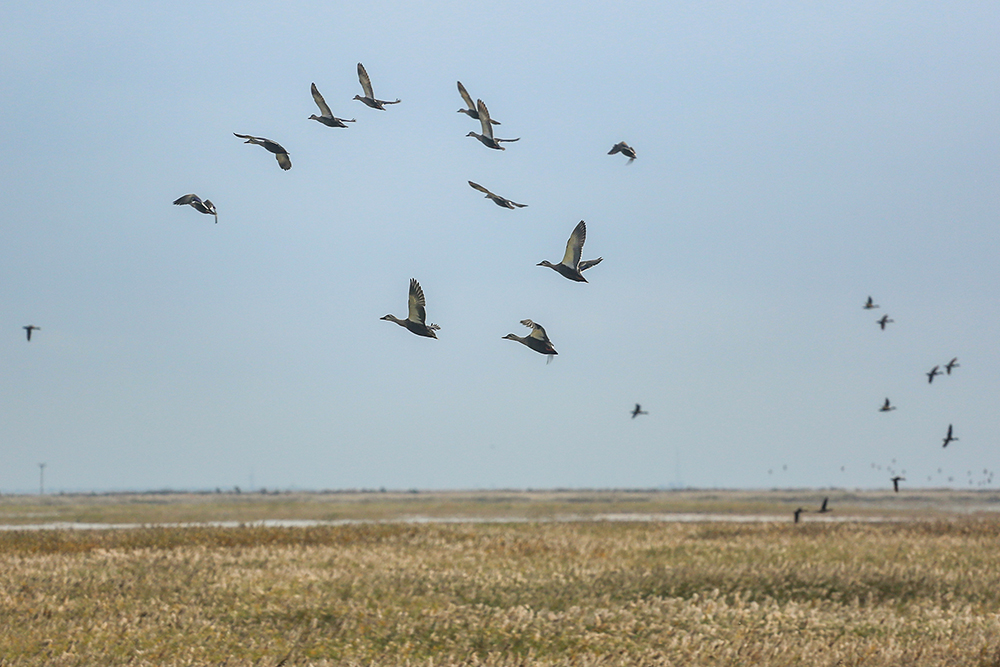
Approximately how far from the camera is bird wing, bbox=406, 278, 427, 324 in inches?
331

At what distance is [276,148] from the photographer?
440 inches

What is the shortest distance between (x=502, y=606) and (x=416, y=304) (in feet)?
31.4

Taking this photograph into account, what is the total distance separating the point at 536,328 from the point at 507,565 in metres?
14.5

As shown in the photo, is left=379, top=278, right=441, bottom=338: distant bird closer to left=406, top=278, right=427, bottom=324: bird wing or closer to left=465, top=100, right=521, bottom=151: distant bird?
left=406, top=278, right=427, bottom=324: bird wing

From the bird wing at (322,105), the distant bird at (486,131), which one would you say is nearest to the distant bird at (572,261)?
the distant bird at (486,131)

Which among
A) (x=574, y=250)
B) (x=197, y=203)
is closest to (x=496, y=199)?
(x=574, y=250)

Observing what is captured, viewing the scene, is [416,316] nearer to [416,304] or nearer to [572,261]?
[416,304]

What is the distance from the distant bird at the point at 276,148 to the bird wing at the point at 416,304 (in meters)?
2.89

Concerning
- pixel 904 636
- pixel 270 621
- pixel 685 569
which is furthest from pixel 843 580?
pixel 270 621

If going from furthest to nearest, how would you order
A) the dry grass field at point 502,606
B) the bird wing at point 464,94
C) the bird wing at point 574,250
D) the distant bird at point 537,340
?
the dry grass field at point 502,606 < the bird wing at point 464,94 < the bird wing at point 574,250 < the distant bird at point 537,340

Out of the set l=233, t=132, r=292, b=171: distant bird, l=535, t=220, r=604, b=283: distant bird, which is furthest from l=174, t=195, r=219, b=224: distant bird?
l=535, t=220, r=604, b=283: distant bird

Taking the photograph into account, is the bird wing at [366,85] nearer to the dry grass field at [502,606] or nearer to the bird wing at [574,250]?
the bird wing at [574,250]

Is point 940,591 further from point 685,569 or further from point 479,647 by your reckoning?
point 479,647

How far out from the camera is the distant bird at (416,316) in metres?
8.40
